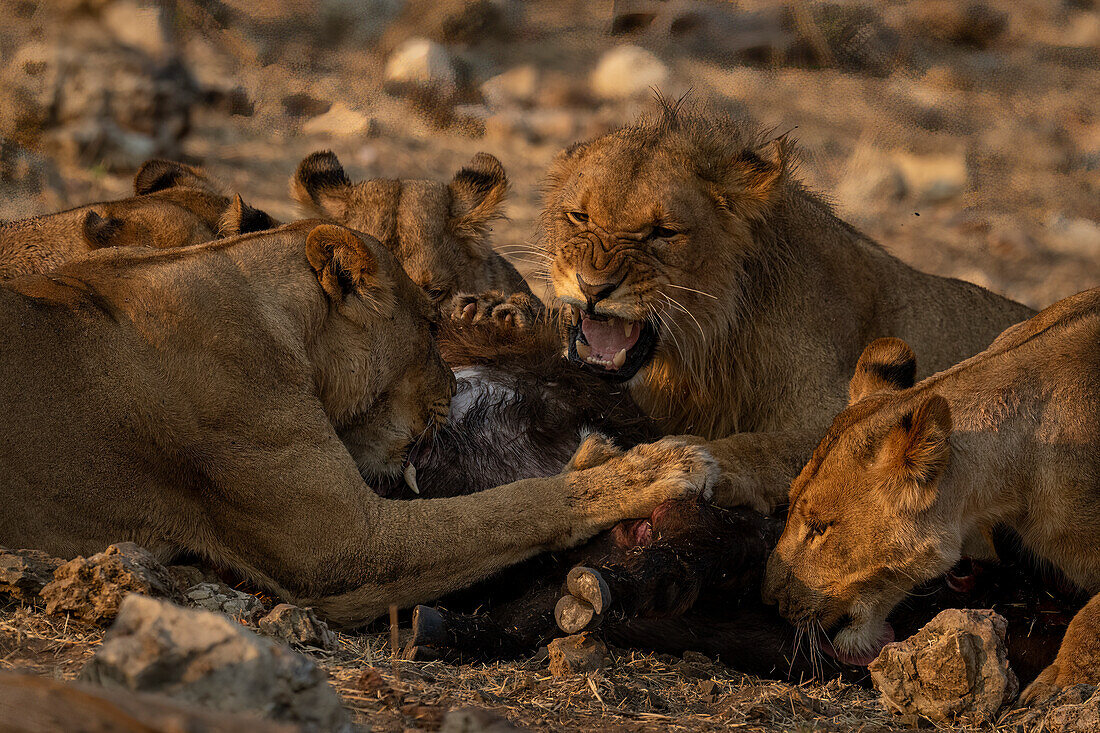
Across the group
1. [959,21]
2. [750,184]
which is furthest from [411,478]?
[959,21]

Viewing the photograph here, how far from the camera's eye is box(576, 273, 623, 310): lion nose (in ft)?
14.3

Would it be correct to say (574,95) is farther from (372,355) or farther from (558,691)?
(558,691)

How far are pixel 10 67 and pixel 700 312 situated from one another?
7657 millimetres

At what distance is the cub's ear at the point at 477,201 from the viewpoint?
6.27 metres

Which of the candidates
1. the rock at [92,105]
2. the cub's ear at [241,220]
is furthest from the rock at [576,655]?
the rock at [92,105]

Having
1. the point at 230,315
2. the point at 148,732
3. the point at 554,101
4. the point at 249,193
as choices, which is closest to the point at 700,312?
the point at 230,315

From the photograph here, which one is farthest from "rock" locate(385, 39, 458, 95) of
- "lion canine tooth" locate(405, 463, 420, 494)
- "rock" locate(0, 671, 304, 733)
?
"rock" locate(0, 671, 304, 733)

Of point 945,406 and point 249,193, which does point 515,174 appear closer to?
point 249,193

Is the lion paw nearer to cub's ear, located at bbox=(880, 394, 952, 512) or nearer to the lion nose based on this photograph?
the lion nose

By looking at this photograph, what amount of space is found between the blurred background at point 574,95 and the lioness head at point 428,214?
2.13 meters

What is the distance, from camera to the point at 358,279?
12.7 ft

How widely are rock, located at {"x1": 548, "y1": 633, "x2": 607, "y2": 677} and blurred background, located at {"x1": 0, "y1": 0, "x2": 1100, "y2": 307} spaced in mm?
5503

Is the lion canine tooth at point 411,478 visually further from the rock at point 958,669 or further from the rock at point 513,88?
the rock at point 513,88

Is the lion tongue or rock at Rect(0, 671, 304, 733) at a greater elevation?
the lion tongue
